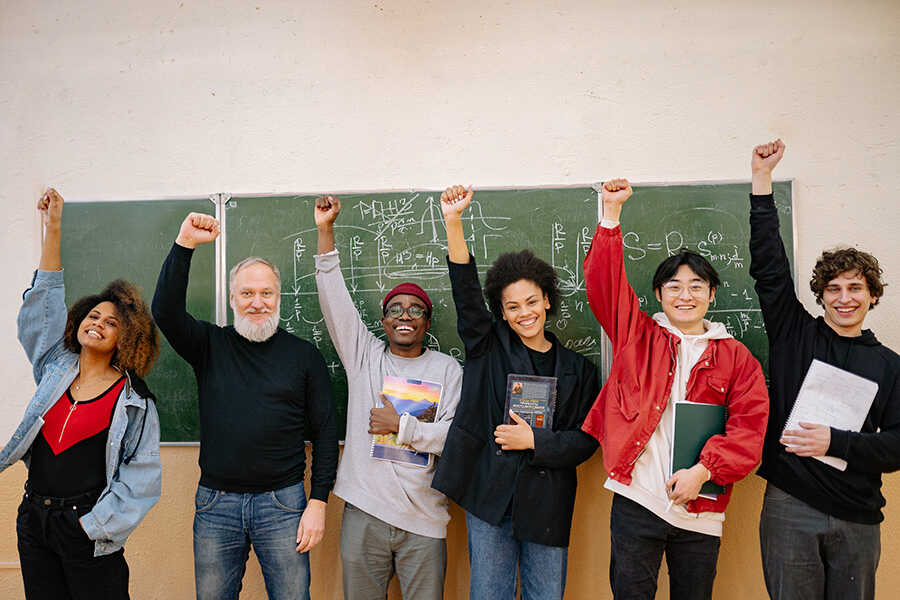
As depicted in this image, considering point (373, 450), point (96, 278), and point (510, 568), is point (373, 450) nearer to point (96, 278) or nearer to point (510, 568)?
point (510, 568)

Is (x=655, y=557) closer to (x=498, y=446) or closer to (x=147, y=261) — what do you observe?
(x=498, y=446)

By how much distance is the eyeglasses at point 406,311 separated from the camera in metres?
2.30

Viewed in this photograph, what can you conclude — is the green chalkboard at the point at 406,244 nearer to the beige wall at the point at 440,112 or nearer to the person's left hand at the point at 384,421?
the beige wall at the point at 440,112

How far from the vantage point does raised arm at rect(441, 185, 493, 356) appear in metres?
2.14

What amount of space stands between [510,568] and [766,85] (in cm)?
251

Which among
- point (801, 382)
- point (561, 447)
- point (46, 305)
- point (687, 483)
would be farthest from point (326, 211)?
point (801, 382)

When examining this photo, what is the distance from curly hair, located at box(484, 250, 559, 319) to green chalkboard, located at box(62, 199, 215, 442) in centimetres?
141

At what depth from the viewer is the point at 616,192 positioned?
81.7 inches

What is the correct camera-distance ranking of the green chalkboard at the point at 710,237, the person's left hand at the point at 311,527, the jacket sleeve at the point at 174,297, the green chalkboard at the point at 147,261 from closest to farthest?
the jacket sleeve at the point at 174,297, the person's left hand at the point at 311,527, the green chalkboard at the point at 710,237, the green chalkboard at the point at 147,261

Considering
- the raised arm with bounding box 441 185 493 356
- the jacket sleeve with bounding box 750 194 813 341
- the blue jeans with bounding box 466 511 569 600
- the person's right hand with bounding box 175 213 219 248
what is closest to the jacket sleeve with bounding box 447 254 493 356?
the raised arm with bounding box 441 185 493 356

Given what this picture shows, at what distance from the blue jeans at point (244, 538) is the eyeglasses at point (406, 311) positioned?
80 cm

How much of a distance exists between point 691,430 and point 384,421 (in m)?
1.14

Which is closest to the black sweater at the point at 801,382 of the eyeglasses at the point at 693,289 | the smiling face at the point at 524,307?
the eyeglasses at the point at 693,289

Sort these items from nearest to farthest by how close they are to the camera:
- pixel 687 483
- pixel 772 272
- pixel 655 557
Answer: pixel 687 483 < pixel 655 557 < pixel 772 272
